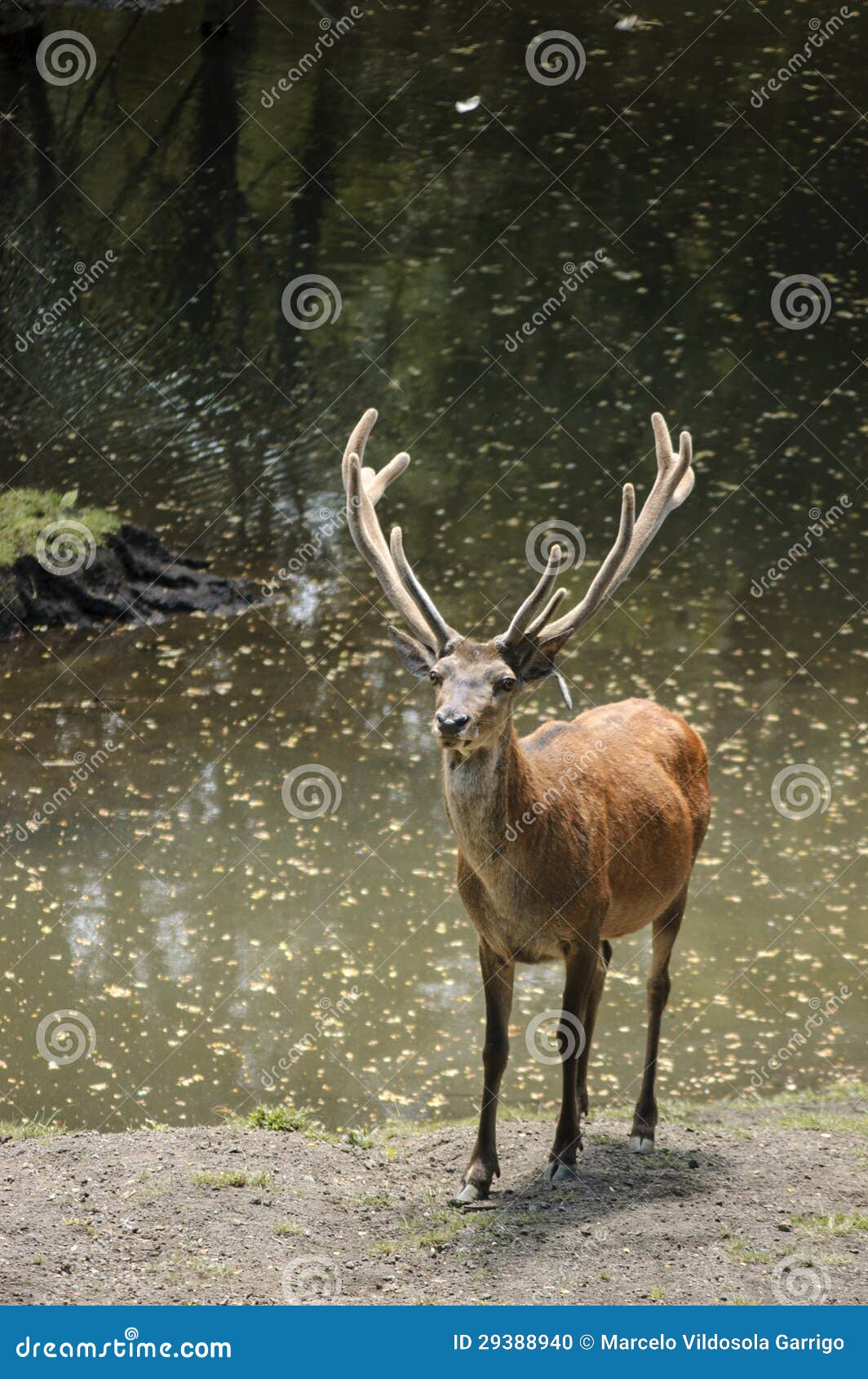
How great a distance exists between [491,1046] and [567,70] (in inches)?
765

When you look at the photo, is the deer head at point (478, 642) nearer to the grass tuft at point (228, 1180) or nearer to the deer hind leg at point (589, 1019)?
the deer hind leg at point (589, 1019)

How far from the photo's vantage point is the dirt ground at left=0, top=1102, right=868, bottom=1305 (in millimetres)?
5902

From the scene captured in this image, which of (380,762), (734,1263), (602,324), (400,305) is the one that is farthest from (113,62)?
(734,1263)

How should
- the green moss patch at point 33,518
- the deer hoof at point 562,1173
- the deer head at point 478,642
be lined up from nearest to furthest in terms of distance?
the deer head at point 478,642
the deer hoof at point 562,1173
the green moss patch at point 33,518

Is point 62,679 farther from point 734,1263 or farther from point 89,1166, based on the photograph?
point 734,1263

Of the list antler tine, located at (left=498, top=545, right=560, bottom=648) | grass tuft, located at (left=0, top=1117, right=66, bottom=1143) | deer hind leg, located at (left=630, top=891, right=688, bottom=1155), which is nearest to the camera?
antler tine, located at (left=498, top=545, right=560, bottom=648)

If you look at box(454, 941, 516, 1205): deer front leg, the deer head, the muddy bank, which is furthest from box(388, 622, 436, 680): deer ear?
the muddy bank

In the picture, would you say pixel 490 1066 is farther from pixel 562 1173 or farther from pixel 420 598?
pixel 420 598

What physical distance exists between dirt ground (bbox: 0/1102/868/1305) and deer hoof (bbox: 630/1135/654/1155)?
5 cm

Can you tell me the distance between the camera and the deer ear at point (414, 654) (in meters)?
6.62

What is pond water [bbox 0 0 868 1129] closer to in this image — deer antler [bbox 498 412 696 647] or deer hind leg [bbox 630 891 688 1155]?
deer hind leg [bbox 630 891 688 1155]

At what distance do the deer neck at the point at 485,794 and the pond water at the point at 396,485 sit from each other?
2.73 metres

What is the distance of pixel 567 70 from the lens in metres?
23.5

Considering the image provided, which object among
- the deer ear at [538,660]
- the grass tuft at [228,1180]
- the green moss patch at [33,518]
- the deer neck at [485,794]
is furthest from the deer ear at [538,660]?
the green moss patch at [33,518]
